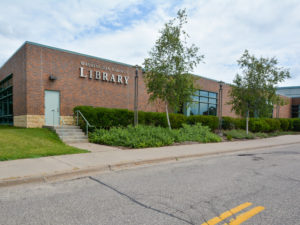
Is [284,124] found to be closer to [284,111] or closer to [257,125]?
[257,125]

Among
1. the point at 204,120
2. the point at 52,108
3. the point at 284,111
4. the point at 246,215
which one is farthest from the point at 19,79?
the point at 284,111

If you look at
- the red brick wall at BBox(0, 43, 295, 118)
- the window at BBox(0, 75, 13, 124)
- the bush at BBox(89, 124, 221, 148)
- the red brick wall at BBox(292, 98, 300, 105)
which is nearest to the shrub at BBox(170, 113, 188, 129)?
the bush at BBox(89, 124, 221, 148)

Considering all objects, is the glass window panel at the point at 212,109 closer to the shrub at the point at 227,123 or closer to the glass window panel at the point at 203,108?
the glass window panel at the point at 203,108

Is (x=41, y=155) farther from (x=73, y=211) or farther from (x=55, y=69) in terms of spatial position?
(x=55, y=69)

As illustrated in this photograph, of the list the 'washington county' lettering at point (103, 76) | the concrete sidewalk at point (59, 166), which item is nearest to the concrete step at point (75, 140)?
the concrete sidewalk at point (59, 166)

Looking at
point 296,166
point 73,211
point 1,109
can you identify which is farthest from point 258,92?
point 1,109

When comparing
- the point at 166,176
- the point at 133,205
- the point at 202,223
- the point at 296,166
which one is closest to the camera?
the point at 202,223

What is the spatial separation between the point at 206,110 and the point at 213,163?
20030 mm

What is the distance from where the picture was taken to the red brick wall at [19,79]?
585 inches

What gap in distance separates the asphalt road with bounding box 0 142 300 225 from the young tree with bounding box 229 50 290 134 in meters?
12.4

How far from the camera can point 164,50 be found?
14.2 m

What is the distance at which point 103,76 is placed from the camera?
17.7 metres

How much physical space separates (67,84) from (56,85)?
752mm

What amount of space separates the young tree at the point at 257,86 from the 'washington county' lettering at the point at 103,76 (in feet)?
29.0
